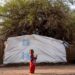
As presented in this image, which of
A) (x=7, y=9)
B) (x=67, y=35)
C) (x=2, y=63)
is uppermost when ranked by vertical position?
(x=7, y=9)

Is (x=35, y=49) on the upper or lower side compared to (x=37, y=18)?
lower

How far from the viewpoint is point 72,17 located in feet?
90.6

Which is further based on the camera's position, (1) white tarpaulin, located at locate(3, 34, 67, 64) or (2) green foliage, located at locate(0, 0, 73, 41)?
(2) green foliage, located at locate(0, 0, 73, 41)

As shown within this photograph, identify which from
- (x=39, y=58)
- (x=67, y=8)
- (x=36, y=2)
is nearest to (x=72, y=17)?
(x=67, y=8)

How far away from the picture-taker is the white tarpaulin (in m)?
24.8

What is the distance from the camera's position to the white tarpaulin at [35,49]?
81.5 feet

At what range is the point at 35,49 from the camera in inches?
980

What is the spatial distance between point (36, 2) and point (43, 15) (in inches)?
44.7

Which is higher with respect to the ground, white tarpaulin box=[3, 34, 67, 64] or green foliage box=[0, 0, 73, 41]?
green foliage box=[0, 0, 73, 41]

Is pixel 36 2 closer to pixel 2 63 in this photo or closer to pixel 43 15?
pixel 43 15

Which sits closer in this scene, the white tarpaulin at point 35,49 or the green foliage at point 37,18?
the white tarpaulin at point 35,49

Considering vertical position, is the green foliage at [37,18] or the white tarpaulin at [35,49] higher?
the green foliage at [37,18]

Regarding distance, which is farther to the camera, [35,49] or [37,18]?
[37,18]

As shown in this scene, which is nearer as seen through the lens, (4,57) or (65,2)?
(4,57)
